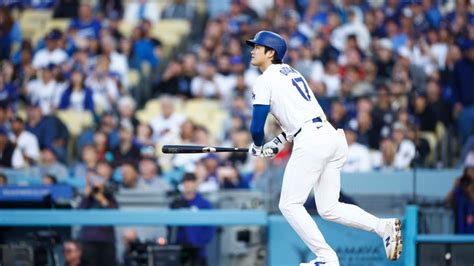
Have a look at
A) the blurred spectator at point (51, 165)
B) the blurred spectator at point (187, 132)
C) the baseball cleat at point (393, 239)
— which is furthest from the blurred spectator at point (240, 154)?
the baseball cleat at point (393, 239)

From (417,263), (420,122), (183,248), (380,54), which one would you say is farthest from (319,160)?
(380,54)

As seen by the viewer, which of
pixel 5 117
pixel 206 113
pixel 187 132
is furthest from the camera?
pixel 206 113

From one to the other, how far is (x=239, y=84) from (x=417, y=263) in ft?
19.9

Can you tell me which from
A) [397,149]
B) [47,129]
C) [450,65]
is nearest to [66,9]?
[47,129]

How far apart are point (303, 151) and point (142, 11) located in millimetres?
10119

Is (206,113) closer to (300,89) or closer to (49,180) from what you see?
(49,180)

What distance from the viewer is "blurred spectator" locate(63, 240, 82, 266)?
11.3m

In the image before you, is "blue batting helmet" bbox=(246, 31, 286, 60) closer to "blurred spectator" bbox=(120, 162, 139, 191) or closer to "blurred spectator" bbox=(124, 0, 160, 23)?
"blurred spectator" bbox=(120, 162, 139, 191)

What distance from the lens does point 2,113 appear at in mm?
15727

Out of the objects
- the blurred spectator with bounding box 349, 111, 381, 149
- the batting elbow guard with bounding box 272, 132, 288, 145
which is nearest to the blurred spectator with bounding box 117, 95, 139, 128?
the blurred spectator with bounding box 349, 111, 381, 149

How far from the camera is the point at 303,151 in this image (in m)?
8.80

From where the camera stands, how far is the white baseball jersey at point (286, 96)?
28.8 feet

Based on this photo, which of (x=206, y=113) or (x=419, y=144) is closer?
(x=419, y=144)

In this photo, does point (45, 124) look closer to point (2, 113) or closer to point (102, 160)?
point (2, 113)
